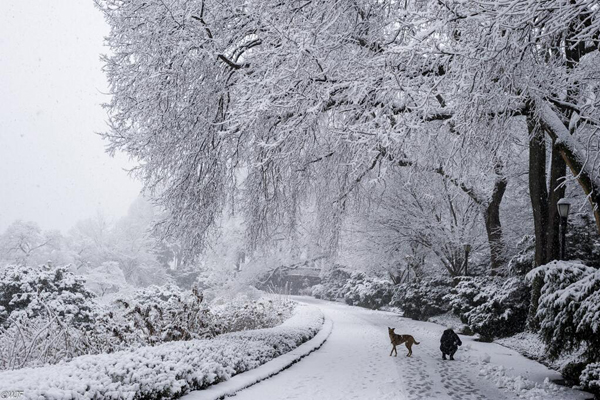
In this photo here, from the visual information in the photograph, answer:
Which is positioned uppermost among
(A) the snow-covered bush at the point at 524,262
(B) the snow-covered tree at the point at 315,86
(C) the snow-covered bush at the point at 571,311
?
(B) the snow-covered tree at the point at 315,86

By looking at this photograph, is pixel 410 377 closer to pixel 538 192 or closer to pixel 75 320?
pixel 538 192

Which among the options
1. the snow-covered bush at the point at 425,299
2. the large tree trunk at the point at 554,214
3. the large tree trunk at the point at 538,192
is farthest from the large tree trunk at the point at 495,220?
the snow-covered bush at the point at 425,299

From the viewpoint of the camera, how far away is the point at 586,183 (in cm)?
706

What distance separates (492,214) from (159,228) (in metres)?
11.2

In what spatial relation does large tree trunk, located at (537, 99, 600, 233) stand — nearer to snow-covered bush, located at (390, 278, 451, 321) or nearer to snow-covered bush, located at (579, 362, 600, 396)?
snow-covered bush, located at (579, 362, 600, 396)

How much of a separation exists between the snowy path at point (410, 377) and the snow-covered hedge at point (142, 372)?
68 centimetres

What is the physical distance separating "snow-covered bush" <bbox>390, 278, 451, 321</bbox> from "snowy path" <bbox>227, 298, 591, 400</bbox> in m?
9.35

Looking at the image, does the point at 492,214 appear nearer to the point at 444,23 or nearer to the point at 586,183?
the point at 586,183

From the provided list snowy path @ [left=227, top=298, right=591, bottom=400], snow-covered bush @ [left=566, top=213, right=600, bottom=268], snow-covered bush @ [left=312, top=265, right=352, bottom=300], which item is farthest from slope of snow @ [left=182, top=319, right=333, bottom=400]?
snow-covered bush @ [left=312, top=265, right=352, bottom=300]

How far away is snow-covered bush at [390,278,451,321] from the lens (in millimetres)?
20547

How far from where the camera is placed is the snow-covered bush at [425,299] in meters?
20.5

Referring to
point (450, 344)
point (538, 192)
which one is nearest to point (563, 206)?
point (538, 192)

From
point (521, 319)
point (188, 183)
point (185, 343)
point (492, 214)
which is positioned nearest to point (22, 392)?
point (185, 343)

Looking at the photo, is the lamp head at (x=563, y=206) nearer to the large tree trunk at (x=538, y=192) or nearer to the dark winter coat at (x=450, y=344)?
the large tree trunk at (x=538, y=192)
